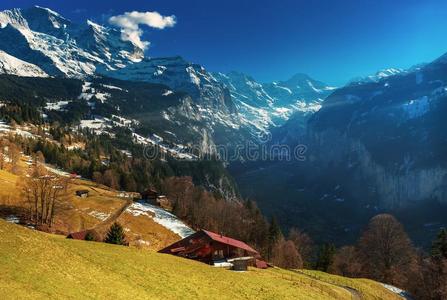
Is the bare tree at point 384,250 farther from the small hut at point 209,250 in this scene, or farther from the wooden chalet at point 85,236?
the wooden chalet at point 85,236

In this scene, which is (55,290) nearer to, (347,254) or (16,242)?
(16,242)

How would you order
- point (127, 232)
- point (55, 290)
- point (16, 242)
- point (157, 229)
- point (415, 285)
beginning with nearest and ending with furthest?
point (55, 290), point (16, 242), point (415, 285), point (127, 232), point (157, 229)

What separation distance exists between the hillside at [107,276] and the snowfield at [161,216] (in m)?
66.6

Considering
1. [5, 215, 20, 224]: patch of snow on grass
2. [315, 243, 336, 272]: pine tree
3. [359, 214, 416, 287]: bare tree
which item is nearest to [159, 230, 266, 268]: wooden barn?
[5, 215, 20, 224]: patch of snow on grass

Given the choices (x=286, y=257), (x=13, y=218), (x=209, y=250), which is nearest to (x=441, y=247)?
(x=286, y=257)

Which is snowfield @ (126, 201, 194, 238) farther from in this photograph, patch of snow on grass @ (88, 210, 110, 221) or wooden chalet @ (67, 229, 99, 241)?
wooden chalet @ (67, 229, 99, 241)

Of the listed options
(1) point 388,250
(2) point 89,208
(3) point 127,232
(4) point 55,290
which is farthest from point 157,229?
(4) point 55,290

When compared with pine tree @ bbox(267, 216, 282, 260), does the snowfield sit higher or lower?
higher

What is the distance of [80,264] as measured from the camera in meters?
40.7

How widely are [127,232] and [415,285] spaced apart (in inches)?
2759

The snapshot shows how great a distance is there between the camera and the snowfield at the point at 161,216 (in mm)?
124562

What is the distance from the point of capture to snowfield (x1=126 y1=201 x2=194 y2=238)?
12456cm

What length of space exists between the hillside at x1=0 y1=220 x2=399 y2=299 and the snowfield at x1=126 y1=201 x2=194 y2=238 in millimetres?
66551

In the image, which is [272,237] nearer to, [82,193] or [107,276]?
[82,193]
